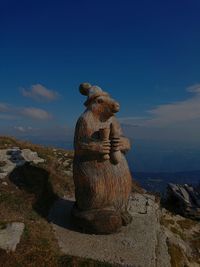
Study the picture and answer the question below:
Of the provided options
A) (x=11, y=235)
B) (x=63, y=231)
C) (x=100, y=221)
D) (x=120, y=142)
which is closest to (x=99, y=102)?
(x=120, y=142)

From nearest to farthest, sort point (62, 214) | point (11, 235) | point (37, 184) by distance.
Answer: point (11, 235)
point (62, 214)
point (37, 184)

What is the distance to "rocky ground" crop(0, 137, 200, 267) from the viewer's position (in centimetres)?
807

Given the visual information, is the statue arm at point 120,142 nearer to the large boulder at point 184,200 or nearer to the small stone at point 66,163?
the large boulder at point 184,200

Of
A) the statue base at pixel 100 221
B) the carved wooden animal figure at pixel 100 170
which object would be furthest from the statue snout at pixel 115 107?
the statue base at pixel 100 221

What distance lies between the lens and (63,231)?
9.70 m

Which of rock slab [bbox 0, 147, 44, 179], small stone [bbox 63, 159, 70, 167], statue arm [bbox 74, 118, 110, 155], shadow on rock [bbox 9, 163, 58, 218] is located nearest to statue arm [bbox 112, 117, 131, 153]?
statue arm [bbox 74, 118, 110, 155]

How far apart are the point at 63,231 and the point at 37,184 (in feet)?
12.8

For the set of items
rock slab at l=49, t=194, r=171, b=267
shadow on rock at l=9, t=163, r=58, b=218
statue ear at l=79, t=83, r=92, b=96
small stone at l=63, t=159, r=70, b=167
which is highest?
statue ear at l=79, t=83, r=92, b=96

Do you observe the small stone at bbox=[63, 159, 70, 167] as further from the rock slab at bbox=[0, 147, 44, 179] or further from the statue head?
the statue head

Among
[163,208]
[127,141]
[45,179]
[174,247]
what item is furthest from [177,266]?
[45,179]

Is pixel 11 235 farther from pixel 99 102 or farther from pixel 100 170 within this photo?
pixel 99 102

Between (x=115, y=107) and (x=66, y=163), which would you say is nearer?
(x=115, y=107)

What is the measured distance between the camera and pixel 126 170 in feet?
32.5

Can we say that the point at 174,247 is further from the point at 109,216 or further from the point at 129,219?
the point at 109,216
